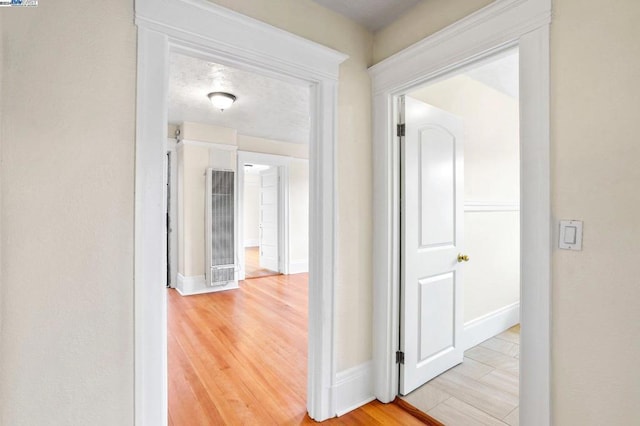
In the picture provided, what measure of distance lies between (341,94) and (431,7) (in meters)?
0.69

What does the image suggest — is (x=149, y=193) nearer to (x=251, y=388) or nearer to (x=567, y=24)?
(x=251, y=388)

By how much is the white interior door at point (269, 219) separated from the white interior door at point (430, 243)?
4093 mm

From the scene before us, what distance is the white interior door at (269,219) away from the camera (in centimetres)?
603

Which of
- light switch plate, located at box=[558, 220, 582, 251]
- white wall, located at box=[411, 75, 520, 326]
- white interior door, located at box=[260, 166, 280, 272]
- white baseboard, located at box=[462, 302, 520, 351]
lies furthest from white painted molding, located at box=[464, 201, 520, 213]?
white interior door, located at box=[260, 166, 280, 272]

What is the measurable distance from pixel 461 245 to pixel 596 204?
1.32 m

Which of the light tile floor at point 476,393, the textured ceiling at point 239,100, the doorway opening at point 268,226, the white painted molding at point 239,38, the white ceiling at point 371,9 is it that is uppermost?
the textured ceiling at point 239,100

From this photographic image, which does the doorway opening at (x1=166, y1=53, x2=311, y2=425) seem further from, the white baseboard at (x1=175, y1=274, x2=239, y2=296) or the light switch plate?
the light switch plate

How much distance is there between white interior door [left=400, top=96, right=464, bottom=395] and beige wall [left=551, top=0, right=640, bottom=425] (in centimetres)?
87

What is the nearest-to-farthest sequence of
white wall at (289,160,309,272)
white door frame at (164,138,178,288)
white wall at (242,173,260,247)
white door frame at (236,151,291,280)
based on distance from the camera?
white door frame at (164,138,178,288)
white door frame at (236,151,291,280)
white wall at (289,160,309,272)
white wall at (242,173,260,247)

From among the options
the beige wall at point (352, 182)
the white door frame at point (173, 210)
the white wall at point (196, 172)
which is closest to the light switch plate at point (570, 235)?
the beige wall at point (352, 182)

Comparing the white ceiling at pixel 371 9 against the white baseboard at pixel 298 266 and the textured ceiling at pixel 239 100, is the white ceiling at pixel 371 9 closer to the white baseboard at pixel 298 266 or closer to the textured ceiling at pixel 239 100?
the textured ceiling at pixel 239 100

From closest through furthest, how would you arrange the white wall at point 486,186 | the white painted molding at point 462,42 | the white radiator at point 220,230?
the white painted molding at point 462,42
the white wall at point 486,186
the white radiator at point 220,230

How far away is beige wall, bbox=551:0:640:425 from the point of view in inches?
41.0

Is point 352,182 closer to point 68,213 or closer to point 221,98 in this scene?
point 68,213
